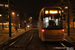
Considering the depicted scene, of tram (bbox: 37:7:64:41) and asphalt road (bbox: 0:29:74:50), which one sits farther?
tram (bbox: 37:7:64:41)

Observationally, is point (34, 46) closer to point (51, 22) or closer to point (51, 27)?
point (51, 27)

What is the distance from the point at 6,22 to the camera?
56781 mm

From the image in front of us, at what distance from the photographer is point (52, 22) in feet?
30.6

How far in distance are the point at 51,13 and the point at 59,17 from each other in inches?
33.4

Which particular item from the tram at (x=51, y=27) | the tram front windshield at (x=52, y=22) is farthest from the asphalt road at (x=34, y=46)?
the tram front windshield at (x=52, y=22)

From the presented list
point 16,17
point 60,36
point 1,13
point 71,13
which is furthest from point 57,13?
point 71,13

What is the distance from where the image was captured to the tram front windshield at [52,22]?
9328 mm

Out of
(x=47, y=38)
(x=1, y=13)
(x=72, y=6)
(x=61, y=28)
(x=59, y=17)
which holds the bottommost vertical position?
(x=47, y=38)

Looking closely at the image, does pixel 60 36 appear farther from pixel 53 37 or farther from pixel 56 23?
pixel 56 23

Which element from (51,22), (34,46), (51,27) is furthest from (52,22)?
(34,46)

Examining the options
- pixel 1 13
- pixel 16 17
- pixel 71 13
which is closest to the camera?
pixel 1 13

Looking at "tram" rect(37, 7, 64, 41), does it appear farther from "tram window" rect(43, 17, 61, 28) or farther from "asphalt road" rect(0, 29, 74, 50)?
"asphalt road" rect(0, 29, 74, 50)

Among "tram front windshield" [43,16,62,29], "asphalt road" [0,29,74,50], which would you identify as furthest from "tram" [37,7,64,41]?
→ "asphalt road" [0,29,74,50]

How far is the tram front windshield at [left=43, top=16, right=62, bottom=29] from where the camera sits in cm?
933
